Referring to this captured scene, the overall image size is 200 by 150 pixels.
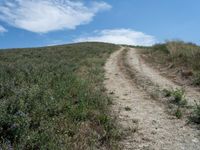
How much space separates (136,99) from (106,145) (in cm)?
519

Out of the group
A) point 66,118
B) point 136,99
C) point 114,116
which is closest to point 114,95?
point 136,99

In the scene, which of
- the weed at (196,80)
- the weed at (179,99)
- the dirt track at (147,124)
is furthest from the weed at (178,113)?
the weed at (196,80)

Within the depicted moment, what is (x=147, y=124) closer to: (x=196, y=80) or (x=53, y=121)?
(x=53, y=121)

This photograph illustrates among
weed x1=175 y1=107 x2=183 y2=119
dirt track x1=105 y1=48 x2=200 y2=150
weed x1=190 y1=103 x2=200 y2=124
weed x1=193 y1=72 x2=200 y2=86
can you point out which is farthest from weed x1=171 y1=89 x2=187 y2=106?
weed x1=193 y1=72 x2=200 y2=86

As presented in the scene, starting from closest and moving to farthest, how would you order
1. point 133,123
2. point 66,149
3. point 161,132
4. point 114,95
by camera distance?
1. point 66,149
2. point 161,132
3. point 133,123
4. point 114,95

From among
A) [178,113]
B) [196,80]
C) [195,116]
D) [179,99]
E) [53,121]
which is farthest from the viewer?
[196,80]

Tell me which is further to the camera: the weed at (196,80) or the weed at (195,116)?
the weed at (196,80)

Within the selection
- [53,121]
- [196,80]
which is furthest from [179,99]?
[53,121]

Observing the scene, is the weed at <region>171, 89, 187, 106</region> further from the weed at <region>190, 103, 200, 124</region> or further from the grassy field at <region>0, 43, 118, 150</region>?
the grassy field at <region>0, 43, 118, 150</region>

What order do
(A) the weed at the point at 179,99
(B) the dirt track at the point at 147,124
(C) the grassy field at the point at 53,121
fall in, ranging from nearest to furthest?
1. (C) the grassy field at the point at 53,121
2. (B) the dirt track at the point at 147,124
3. (A) the weed at the point at 179,99

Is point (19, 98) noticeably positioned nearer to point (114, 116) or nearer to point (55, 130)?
point (55, 130)

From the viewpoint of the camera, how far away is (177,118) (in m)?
9.86

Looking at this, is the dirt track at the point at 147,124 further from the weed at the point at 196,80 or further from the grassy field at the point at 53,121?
the weed at the point at 196,80

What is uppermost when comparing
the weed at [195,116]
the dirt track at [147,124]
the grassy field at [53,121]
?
the grassy field at [53,121]
